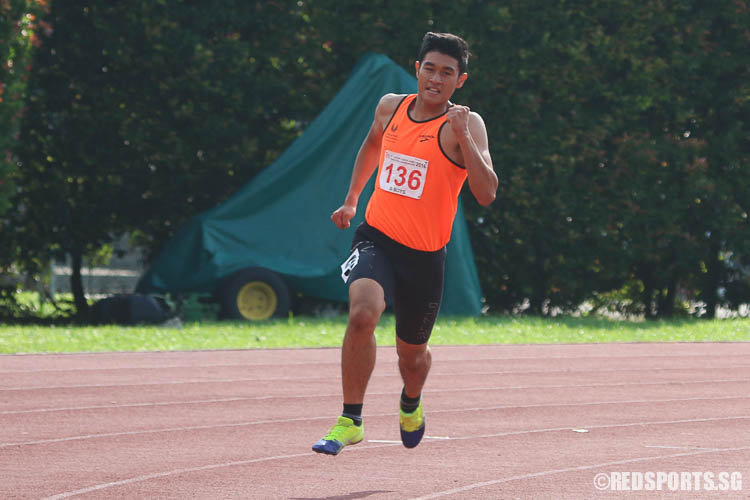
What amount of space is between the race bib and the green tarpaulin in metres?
9.10

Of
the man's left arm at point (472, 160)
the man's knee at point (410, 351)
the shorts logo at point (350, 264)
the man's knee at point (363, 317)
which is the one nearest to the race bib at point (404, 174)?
the man's left arm at point (472, 160)

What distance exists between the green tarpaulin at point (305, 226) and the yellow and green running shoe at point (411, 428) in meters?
8.80

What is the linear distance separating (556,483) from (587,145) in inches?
438

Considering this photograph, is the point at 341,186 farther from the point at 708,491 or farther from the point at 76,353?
the point at 708,491

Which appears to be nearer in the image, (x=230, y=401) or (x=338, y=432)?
(x=338, y=432)

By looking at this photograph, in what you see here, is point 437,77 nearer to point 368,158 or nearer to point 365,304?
point 368,158

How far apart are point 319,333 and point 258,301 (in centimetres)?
173

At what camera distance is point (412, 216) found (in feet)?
20.0

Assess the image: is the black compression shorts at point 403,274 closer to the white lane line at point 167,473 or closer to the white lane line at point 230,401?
the white lane line at point 167,473

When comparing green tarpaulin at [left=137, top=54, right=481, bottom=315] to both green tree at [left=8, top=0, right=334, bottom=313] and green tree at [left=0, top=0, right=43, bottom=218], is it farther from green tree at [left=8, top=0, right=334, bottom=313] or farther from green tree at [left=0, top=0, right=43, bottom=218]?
green tree at [left=0, top=0, right=43, bottom=218]

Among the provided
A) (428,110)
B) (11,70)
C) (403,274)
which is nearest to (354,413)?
(403,274)

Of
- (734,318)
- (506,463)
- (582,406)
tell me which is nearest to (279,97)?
(734,318)

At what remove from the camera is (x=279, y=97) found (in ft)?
53.3

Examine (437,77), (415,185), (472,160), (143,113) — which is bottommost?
(415,185)
